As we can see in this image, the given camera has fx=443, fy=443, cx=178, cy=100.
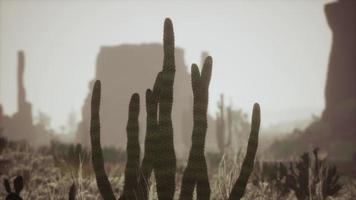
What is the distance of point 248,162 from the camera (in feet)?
16.8

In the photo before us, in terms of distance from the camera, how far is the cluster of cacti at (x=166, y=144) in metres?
4.86

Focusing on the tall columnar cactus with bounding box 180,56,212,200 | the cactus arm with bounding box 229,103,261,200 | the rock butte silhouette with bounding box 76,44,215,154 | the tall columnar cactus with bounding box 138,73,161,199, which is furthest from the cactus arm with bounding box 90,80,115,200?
the rock butte silhouette with bounding box 76,44,215,154

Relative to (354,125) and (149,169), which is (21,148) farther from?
(354,125)

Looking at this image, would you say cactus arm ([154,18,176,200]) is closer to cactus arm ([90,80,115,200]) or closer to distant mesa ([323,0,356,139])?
cactus arm ([90,80,115,200])

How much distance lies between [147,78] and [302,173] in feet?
170

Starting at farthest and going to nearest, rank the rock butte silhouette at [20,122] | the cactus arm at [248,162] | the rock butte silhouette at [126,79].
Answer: the rock butte silhouette at [126,79]
the rock butte silhouette at [20,122]
the cactus arm at [248,162]

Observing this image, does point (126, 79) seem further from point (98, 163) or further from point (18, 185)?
point (18, 185)

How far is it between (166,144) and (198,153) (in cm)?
38

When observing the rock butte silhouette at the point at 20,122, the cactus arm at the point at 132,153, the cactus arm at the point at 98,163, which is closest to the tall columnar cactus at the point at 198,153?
the cactus arm at the point at 132,153

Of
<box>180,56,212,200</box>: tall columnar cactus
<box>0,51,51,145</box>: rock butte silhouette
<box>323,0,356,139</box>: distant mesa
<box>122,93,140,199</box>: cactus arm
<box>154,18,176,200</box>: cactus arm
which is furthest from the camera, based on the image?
<box>0,51,51,145</box>: rock butte silhouette

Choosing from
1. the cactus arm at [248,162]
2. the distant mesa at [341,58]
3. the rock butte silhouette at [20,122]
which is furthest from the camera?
the rock butte silhouette at [20,122]

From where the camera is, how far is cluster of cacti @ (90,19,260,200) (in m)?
4.86

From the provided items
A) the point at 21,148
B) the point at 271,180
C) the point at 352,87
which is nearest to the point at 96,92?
the point at 271,180

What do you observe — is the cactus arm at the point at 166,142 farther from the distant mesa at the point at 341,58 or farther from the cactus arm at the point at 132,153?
the distant mesa at the point at 341,58
